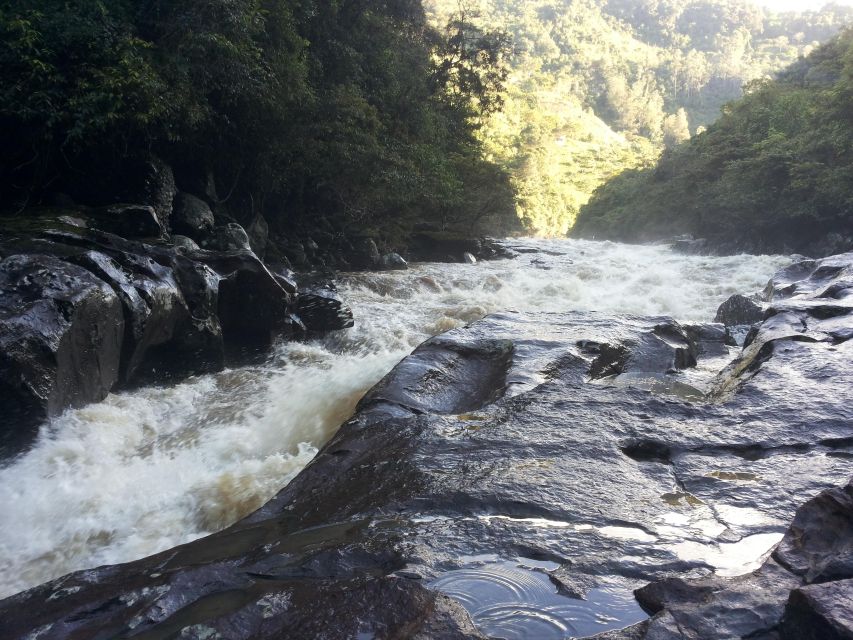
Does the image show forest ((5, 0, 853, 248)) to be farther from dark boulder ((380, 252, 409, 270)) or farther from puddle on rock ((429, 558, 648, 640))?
puddle on rock ((429, 558, 648, 640))

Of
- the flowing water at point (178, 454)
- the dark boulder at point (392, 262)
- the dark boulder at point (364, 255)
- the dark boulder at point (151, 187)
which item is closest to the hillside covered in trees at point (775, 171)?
the dark boulder at point (392, 262)

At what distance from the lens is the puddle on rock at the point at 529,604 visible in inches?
80.7

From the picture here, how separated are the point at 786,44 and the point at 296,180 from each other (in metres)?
158

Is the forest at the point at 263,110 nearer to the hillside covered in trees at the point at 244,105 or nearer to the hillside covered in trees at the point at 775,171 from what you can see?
the hillside covered in trees at the point at 244,105

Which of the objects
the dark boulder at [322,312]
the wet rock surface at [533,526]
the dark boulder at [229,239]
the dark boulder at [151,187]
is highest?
the dark boulder at [151,187]

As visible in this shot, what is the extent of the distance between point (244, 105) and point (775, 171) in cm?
2515

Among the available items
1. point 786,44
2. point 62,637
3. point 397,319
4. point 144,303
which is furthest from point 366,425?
point 786,44

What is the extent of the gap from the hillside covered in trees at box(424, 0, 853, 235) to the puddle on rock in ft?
199

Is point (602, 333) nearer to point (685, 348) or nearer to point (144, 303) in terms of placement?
point (685, 348)

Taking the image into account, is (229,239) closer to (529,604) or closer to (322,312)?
(322,312)

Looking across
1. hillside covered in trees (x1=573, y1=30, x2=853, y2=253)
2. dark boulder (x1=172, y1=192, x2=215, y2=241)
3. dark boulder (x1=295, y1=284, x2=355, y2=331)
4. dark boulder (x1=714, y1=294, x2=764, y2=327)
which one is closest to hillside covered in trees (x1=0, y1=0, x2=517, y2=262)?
dark boulder (x1=172, y1=192, x2=215, y2=241)

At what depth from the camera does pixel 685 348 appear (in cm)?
677

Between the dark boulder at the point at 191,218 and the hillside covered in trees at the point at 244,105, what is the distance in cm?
102

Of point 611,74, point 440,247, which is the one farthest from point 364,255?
point 611,74
